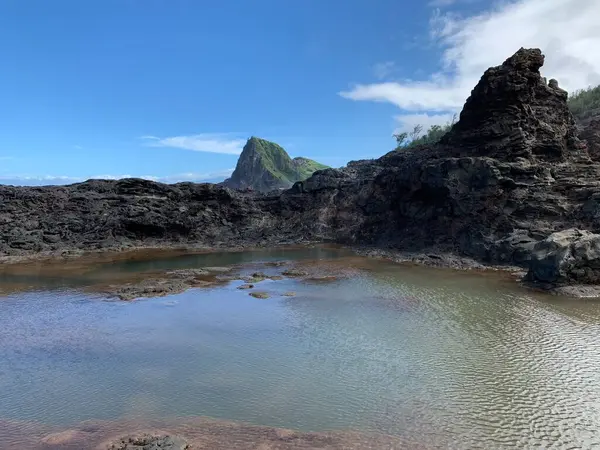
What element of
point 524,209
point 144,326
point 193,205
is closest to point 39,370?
point 144,326

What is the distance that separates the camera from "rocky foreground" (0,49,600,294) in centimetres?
2988

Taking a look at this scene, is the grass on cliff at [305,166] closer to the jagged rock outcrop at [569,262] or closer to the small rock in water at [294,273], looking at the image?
the small rock in water at [294,273]

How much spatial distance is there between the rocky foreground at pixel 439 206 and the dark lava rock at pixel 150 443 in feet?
65.1

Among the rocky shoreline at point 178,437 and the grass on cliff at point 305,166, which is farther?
the grass on cliff at point 305,166

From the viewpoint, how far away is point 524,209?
1227 inches

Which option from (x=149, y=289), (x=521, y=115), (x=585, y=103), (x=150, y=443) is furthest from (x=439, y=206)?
(x=585, y=103)

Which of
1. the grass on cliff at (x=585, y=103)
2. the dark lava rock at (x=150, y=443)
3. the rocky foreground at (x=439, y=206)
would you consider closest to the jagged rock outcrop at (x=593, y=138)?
the rocky foreground at (x=439, y=206)

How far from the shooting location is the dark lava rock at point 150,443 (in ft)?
29.5

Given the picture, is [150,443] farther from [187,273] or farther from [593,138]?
[593,138]

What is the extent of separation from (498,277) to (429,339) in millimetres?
12585

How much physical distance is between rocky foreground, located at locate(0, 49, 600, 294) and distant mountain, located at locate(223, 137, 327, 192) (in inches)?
2642

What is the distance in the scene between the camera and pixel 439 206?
3716cm

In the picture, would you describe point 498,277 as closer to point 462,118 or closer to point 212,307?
point 212,307

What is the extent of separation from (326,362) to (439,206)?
2621cm
